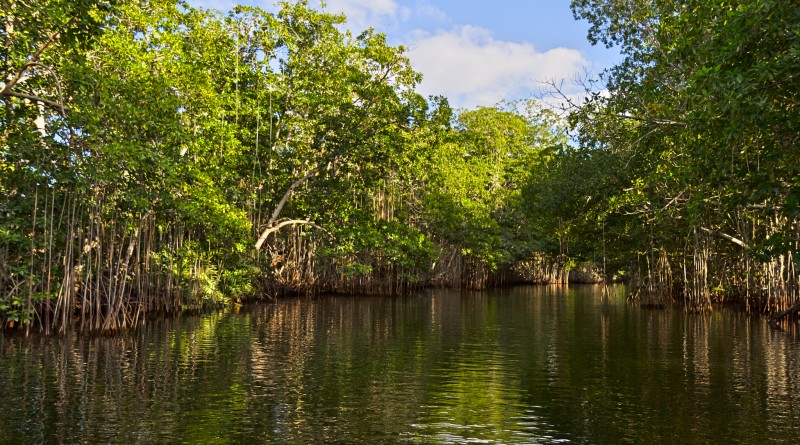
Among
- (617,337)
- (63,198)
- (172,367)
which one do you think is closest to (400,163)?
(617,337)

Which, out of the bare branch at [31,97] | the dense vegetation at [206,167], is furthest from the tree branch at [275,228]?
the bare branch at [31,97]

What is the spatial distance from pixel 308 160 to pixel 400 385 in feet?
71.0

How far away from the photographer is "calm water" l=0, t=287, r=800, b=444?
918 centimetres

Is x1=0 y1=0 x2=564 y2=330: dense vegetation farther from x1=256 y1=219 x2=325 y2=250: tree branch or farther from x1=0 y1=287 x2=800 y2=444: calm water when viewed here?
x1=0 y1=287 x2=800 y2=444: calm water

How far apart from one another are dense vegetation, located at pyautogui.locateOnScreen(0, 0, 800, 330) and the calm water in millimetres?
2789

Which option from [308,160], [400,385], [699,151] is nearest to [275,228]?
[308,160]

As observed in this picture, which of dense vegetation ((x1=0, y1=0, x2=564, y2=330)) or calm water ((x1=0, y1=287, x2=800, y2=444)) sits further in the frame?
dense vegetation ((x1=0, y1=0, x2=564, y2=330))

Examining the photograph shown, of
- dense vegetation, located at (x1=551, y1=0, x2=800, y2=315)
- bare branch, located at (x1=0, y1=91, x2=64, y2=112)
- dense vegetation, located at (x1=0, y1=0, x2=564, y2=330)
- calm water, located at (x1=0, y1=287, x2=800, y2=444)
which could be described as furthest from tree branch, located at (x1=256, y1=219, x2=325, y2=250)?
bare branch, located at (x1=0, y1=91, x2=64, y2=112)

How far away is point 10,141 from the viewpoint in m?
15.8

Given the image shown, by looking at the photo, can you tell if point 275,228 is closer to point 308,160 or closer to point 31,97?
point 308,160

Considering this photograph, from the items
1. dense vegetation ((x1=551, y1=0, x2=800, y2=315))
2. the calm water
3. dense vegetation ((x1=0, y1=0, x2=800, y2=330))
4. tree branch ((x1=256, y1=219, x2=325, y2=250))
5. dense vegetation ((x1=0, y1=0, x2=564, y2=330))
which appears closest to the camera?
the calm water

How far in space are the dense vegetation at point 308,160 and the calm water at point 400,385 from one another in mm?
2789

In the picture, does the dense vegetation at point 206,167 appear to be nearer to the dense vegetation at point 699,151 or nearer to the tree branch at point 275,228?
the tree branch at point 275,228

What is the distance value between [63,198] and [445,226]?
101 feet
